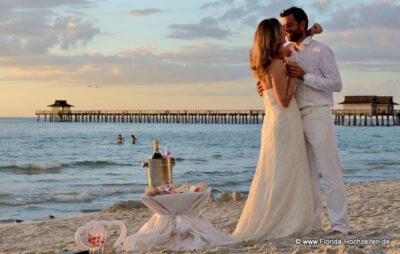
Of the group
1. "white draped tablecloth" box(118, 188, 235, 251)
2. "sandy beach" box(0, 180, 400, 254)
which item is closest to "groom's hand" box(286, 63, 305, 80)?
"white draped tablecloth" box(118, 188, 235, 251)

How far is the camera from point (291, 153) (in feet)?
16.1

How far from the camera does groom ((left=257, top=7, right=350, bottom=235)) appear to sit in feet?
15.7

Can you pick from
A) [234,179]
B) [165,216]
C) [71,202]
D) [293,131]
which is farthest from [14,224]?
[234,179]

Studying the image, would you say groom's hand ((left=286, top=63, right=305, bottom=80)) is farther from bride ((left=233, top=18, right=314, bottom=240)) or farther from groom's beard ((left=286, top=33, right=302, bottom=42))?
groom's beard ((left=286, top=33, right=302, bottom=42))

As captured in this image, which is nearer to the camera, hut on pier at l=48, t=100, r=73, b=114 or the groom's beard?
the groom's beard

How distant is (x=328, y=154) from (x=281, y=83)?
2.13 feet

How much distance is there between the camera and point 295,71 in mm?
4789

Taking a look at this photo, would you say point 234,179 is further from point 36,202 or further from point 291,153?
point 291,153

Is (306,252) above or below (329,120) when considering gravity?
below

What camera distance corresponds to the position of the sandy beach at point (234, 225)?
4590 mm

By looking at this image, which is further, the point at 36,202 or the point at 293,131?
the point at 36,202

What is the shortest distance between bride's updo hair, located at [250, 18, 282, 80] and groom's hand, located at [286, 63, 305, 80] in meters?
0.13

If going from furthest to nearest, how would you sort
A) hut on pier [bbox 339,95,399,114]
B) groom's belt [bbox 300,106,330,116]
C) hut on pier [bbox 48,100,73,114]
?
hut on pier [bbox 48,100,73,114]
hut on pier [bbox 339,95,399,114]
groom's belt [bbox 300,106,330,116]

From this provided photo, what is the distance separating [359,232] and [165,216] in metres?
1.79
